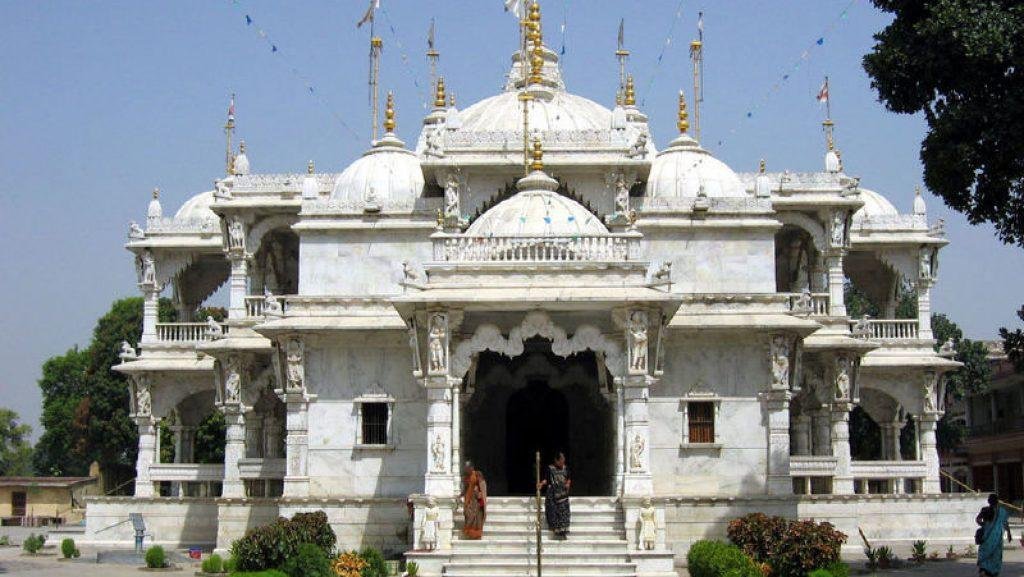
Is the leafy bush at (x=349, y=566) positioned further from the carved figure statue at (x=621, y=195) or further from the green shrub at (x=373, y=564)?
the carved figure statue at (x=621, y=195)

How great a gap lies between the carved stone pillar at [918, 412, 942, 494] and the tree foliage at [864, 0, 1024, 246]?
17385 mm

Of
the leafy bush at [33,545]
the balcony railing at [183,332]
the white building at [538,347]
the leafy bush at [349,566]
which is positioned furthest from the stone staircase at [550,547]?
the balcony railing at [183,332]

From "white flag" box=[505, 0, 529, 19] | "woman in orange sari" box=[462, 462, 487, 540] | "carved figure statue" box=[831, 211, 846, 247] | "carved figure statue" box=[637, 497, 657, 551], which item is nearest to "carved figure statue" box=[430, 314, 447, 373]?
"woman in orange sari" box=[462, 462, 487, 540]

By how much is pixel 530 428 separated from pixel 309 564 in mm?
9435

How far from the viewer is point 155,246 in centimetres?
4172

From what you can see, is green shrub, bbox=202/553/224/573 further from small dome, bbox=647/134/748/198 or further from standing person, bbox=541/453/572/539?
small dome, bbox=647/134/748/198

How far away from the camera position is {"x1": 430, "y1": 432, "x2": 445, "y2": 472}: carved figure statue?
86.1 feet

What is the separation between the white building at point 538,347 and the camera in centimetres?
2655

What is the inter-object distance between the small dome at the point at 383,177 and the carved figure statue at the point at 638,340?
1011 centimetres

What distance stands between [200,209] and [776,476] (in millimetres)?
22293

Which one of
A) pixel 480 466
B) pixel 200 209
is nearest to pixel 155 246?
pixel 200 209

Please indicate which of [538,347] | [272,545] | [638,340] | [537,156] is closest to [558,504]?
[638,340]

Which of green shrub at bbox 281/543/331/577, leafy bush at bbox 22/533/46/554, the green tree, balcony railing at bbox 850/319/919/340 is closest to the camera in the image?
green shrub at bbox 281/543/331/577

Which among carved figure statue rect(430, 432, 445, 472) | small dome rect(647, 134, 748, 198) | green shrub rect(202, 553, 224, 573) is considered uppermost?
small dome rect(647, 134, 748, 198)
